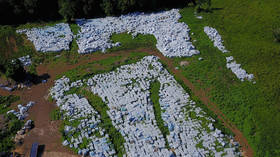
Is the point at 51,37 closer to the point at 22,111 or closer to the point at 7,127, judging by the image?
the point at 22,111

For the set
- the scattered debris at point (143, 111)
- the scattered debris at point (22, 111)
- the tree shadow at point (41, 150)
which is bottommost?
the tree shadow at point (41, 150)

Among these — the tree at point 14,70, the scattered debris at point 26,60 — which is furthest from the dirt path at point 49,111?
the tree at point 14,70

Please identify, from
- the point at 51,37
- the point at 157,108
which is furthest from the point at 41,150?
the point at 51,37

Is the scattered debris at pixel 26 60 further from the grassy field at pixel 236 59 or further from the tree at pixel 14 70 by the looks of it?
the tree at pixel 14 70

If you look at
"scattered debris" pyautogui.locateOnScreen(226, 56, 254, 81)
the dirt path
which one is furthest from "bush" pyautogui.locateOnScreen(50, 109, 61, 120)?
"scattered debris" pyautogui.locateOnScreen(226, 56, 254, 81)

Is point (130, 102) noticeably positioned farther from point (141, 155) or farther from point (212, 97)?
point (212, 97)
